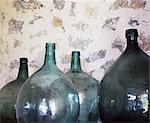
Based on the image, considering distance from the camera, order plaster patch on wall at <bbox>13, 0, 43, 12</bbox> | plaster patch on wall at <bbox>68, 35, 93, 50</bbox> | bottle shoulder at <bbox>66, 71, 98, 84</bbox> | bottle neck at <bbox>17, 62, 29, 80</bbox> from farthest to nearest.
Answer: plaster patch on wall at <bbox>13, 0, 43, 12</bbox>, plaster patch on wall at <bbox>68, 35, 93, 50</bbox>, bottle neck at <bbox>17, 62, 29, 80</bbox>, bottle shoulder at <bbox>66, 71, 98, 84</bbox>

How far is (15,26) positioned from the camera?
156cm

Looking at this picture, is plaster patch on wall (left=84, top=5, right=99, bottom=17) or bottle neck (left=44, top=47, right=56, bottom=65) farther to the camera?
plaster patch on wall (left=84, top=5, right=99, bottom=17)

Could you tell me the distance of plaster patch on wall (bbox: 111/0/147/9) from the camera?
140cm

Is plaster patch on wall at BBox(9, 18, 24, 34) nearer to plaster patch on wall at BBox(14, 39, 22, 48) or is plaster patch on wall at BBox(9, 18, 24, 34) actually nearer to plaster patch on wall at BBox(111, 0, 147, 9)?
plaster patch on wall at BBox(14, 39, 22, 48)

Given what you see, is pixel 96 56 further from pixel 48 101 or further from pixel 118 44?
pixel 48 101

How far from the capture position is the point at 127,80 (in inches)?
38.9

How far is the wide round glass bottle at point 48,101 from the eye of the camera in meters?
1.01

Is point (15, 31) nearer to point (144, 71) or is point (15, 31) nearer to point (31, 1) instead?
point (31, 1)

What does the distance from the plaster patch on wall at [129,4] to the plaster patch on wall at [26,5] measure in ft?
1.19

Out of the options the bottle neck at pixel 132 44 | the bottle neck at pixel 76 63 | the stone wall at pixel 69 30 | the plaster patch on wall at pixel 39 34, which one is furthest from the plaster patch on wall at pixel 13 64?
the bottle neck at pixel 132 44

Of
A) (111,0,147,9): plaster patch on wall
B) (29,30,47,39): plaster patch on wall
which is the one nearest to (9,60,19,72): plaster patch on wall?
(29,30,47,39): plaster patch on wall

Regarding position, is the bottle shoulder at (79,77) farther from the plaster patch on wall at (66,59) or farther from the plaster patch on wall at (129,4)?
the plaster patch on wall at (129,4)

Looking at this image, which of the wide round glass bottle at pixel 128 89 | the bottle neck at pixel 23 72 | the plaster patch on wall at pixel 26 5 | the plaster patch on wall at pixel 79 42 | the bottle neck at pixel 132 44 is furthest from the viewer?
the plaster patch on wall at pixel 26 5

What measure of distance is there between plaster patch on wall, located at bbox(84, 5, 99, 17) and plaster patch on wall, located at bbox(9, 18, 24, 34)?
1.06 ft
